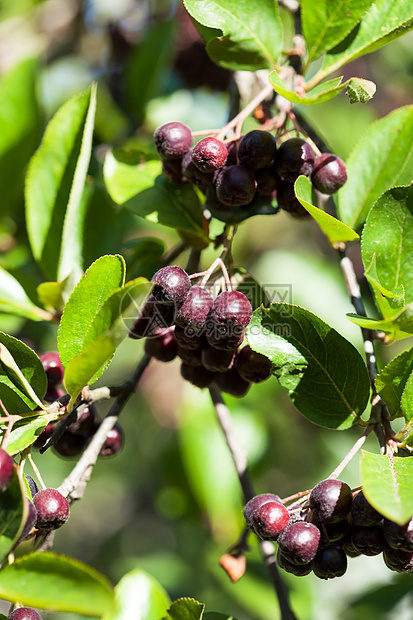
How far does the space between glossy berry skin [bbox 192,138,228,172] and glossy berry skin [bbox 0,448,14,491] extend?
643 mm

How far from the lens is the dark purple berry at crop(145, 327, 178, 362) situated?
1.34 meters

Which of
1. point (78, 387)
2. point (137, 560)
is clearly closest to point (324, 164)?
point (78, 387)

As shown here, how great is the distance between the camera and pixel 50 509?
103 cm

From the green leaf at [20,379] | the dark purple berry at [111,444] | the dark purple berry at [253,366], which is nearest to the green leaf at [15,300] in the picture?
the dark purple berry at [111,444]

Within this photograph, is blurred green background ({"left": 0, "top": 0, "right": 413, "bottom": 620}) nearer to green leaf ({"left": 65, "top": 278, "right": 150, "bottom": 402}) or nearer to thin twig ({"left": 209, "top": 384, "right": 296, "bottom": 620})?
thin twig ({"left": 209, "top": 384, "right": 296, "bottom": 620})

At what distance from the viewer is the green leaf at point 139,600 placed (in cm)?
132

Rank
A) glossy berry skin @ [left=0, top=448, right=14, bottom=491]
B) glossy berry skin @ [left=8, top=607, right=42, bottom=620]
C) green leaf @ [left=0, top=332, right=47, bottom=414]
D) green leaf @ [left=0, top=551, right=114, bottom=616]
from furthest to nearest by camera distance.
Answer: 1. green leaf @ [left=0, top=332, right=47, bottom=414]
2. glossy berry skin @ [left=8, top=607, right=42, bottom=620]
3. glossy berry skin @ [left=0, top=448, right=14, bottom=491]
4. green leaf @ [left=0, top=551, right=114, bottom=616]

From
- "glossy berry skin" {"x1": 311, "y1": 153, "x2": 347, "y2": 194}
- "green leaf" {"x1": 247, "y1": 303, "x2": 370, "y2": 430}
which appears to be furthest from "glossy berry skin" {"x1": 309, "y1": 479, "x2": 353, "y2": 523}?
"glossy berry skin" {"x1": 311, "y1": 153, "x2": 347, "y2": 194}

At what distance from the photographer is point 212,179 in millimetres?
1273

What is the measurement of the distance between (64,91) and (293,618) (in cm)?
263

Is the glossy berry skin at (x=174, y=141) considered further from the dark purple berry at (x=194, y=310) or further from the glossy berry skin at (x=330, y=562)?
the glossy berry skin at (x=330, y=562)

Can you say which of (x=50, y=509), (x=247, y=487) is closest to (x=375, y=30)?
(x=247, y=487)

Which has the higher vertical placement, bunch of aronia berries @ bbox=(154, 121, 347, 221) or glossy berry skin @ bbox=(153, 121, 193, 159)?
glossy berry skin @ bbox=(153, 121, 193, 159)

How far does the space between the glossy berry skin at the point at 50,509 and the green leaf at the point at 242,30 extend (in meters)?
0.97
